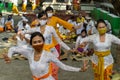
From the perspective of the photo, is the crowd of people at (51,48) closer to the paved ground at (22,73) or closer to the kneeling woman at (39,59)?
the kneeling woman at (39,59)

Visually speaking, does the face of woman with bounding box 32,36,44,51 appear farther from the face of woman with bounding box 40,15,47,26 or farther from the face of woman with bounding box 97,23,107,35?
the face of woman with bounding box 40,15,47,26

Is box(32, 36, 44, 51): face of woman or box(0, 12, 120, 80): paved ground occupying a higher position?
box(32, 36, 44, 51): face of woman

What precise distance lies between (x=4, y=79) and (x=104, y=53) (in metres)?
3.39

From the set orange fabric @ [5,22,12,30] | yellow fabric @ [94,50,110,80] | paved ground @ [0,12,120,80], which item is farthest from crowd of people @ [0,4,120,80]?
orange fabric @ [5,22,12,30]

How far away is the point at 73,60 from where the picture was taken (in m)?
12.4

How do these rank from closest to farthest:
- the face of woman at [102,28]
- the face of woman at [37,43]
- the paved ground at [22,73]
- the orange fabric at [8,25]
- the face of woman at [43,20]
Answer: the face of woman at [37,43] → the face of woman at [102,28] → the face of woman at [43,20] → the paved ground at [22,73] → the orange fabric at [8,25]

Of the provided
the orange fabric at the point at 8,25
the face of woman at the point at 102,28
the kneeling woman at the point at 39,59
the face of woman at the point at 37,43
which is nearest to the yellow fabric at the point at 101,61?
the face of woman at the point at 102,28

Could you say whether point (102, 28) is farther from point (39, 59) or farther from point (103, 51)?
point (39, 59)

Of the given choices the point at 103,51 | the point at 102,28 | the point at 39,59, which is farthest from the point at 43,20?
the point at 39,59

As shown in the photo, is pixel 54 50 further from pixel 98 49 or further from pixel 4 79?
pixel 4 79

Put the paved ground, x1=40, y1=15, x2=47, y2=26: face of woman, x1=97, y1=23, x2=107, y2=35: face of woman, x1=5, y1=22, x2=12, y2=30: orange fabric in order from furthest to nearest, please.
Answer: x1=5, y1=22, x2=12, y2=30: orange fabric
the paved ground
x1=40, y1=15, x2=47, y2=26: face of woman
x1=97, y1=23, x2=107, y2=35: face of woman

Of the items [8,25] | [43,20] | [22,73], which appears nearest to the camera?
[43,20]

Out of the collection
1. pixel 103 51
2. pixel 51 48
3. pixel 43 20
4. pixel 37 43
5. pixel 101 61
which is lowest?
pixel 51 48

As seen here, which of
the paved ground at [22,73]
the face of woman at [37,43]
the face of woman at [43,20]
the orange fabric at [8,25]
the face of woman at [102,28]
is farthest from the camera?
the orange fabric at [8,25]
